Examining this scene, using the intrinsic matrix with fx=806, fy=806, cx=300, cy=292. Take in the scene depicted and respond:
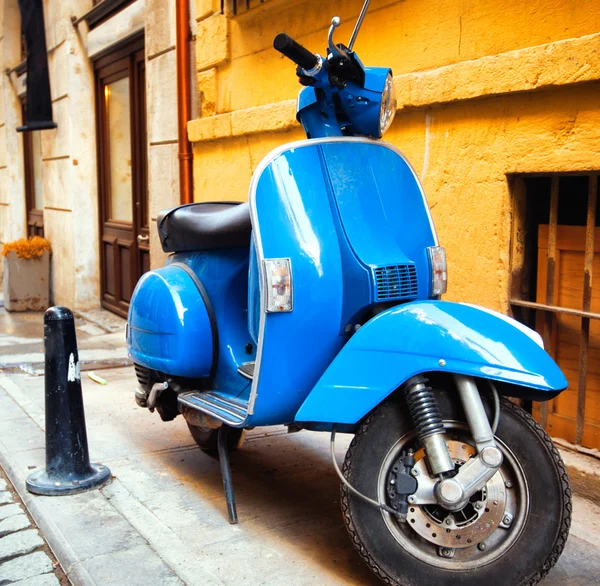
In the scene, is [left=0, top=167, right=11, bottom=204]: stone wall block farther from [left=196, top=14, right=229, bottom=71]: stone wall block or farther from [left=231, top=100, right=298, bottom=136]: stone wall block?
[left=231, top=100, right=298, bottom=136]: stone wall block

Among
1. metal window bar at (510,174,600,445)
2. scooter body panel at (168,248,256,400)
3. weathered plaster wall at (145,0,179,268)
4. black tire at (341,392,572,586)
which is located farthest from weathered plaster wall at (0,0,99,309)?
black tire at (341,392,572,586)

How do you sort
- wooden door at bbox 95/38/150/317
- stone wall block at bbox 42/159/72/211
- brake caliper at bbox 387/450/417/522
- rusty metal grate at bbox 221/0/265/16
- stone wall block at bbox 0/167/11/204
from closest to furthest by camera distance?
1. brake caliper at bbox 387/450/417/522
2. rusty metal grate at bbox 221/0/265/16
3. wooden door at bbox 95/38/150/317
4. stone wall block at bbox 42/159/72/211
5. stone wall block at bbox 0/167/11/204

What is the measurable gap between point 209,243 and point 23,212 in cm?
1139

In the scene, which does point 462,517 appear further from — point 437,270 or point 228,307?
point 228,307

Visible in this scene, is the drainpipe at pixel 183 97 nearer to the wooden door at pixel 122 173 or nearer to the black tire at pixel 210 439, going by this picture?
the wooden door at pixel 122 173

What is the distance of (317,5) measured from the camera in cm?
576

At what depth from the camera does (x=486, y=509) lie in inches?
105

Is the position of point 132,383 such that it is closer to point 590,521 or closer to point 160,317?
point 160,317

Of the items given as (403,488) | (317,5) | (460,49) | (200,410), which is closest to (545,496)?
(403,488)

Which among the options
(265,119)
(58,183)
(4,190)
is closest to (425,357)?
(265,119)

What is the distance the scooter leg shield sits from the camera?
3670 mm

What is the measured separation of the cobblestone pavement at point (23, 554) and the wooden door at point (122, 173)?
17.7ft

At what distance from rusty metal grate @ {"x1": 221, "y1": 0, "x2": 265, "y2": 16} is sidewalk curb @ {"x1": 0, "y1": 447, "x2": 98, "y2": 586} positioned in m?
3.99

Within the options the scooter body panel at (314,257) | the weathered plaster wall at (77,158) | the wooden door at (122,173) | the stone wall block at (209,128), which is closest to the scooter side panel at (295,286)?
the scooter body panel at (314,257)
